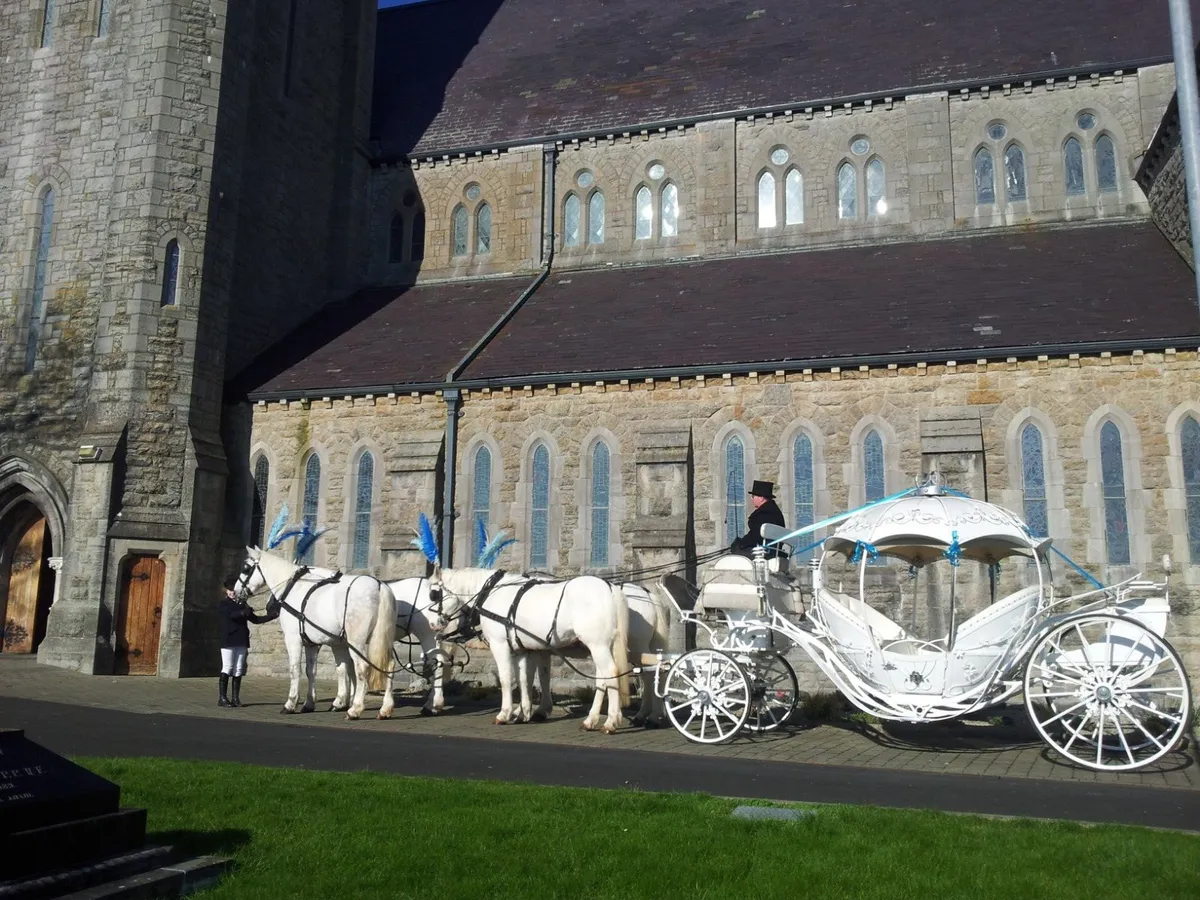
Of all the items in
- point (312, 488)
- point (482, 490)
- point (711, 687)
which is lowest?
point (711, 687)

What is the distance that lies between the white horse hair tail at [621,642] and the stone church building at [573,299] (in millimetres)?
4957

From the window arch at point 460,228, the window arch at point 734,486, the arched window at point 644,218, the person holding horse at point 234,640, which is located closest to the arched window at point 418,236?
the window arch at point 460,228

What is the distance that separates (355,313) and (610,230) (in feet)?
20.2

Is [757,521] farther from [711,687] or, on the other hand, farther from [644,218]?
[644,218]

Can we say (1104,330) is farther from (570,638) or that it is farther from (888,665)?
(570,638)

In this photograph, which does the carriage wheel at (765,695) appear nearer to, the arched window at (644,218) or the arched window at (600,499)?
the arched window at (600,499)

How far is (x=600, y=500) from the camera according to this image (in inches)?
760

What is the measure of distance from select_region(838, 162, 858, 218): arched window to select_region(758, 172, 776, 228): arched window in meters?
1.46

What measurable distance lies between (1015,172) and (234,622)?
17850mm

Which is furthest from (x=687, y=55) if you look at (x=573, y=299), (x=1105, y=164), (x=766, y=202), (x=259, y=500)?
(x=259, y=500)

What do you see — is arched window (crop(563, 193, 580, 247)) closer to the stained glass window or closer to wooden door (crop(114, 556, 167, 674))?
the stained glass window

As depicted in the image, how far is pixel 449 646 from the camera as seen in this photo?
18375mm

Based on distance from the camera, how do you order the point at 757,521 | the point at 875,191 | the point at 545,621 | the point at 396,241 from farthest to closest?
the point at 396,241, the point at 875,191, the point at 545,621, the point at 757,521

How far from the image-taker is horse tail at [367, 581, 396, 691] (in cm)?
1399
